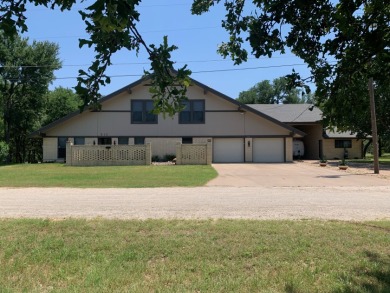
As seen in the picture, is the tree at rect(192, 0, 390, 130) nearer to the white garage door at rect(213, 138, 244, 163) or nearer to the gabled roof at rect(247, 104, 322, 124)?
the white garage door at rect(213, 138, 244, 163)

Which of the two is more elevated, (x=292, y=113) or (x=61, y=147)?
(x=292, y=113)

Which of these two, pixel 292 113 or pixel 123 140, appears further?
pixel 292 113

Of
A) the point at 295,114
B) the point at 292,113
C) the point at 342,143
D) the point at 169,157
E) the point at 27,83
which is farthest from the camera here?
the point at 292,113

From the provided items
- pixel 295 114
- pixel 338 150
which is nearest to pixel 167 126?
pixel 295 114

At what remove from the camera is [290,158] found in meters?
34.5

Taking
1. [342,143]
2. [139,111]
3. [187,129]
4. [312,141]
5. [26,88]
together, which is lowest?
[342,143]

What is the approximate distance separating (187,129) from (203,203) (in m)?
23.6

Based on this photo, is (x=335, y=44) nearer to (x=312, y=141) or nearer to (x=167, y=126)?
(x=167, y=126)

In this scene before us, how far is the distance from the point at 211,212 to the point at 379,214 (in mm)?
3767

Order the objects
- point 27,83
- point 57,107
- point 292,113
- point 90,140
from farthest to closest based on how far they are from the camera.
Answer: point 57,107
point 292,113
point 27,83
point 90,140

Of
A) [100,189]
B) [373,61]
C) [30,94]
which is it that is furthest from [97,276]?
[30,94]

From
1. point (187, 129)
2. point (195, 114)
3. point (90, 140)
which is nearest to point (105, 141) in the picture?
point (90, 140)

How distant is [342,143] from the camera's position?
40156 millimetres

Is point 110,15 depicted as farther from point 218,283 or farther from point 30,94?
point 30,94
